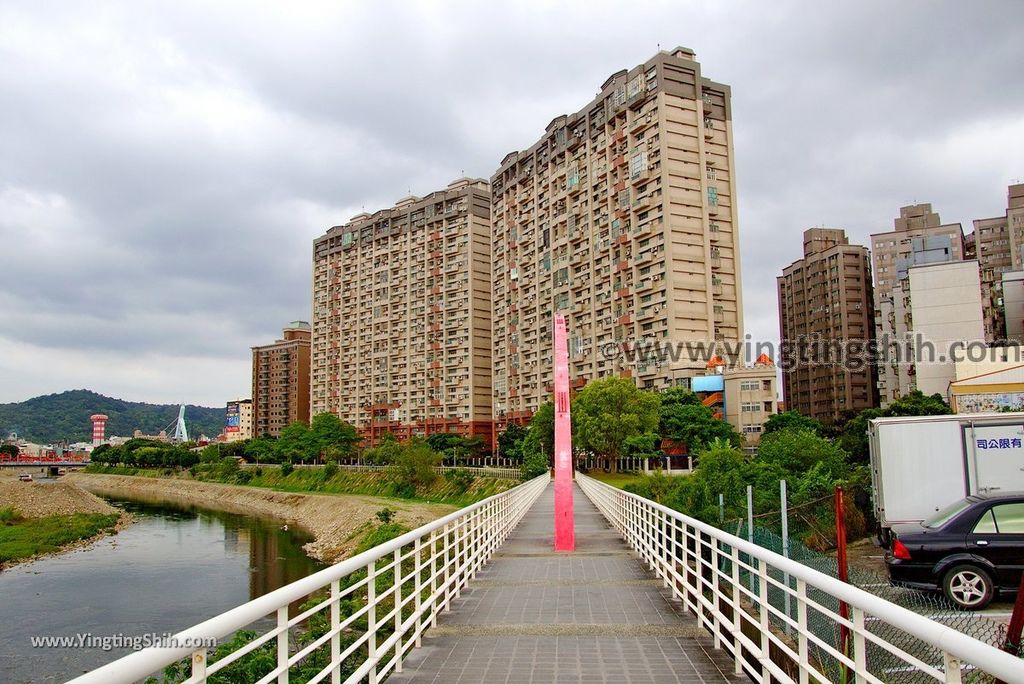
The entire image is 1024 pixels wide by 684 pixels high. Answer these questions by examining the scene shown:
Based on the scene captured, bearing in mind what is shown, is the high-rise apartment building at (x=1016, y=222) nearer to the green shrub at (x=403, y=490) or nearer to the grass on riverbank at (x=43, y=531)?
Answer: the green shrub at (x=403, y=490)

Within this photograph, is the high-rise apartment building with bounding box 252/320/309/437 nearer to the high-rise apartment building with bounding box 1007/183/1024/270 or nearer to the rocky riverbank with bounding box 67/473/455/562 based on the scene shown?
the rocky riverbank with bounding box 67/473/455/562

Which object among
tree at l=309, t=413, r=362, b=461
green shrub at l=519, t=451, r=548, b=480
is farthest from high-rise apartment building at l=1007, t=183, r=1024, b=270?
tree at l=309, t=413, r=362, b=461

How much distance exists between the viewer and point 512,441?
73688 mm

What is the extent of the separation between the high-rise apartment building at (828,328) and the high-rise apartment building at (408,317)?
43.4m

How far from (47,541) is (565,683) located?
4430 cm

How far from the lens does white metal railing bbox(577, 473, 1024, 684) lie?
2625mm

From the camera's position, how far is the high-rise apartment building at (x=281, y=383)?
452 ft

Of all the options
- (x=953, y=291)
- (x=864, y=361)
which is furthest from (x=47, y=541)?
(x=864, y=361)

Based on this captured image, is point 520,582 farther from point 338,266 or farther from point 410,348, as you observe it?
point 338,266

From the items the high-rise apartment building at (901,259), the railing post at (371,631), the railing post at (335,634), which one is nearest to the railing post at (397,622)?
the railing post at (371,631)

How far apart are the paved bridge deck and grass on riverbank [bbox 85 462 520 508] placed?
41.7m

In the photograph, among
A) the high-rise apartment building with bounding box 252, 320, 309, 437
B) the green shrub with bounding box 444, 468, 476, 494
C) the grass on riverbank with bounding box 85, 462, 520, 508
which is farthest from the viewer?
the high-rise apartment building with bounding box 252, 320, 309, 437

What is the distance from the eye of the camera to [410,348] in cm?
9969

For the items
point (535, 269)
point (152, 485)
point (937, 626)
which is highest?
point (535, 269)
